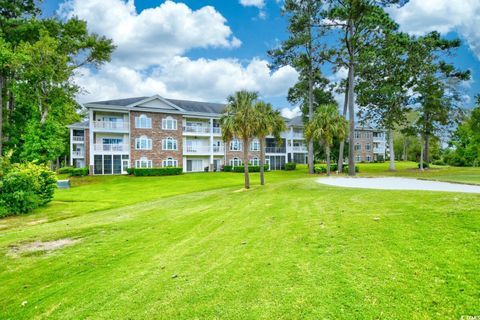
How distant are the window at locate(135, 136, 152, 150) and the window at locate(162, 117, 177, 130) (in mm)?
2862

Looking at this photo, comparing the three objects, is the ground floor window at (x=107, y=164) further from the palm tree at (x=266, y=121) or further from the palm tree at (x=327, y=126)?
the palm tree at (x=327, y=126)

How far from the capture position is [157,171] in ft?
116

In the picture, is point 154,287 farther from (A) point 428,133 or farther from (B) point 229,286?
(A) point 428,133

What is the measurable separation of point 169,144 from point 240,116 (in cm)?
2297

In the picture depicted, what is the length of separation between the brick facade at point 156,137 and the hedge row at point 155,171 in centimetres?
246

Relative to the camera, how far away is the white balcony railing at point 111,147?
3484 cm

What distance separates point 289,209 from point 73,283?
265 inches

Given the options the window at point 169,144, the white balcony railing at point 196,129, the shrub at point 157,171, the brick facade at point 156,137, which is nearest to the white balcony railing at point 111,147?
the brick facade at point 156,137

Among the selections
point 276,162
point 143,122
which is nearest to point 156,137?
point 143,122

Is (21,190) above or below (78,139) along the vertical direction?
below

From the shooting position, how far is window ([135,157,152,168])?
37.0 metres

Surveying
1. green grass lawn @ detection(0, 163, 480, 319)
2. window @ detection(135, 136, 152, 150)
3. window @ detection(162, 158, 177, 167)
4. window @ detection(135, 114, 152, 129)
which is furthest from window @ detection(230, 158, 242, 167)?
green grass lawn @ detection(0, 163, 480, 319)

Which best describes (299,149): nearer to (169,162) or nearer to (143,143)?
(169,162)

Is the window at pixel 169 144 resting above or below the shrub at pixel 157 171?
above
